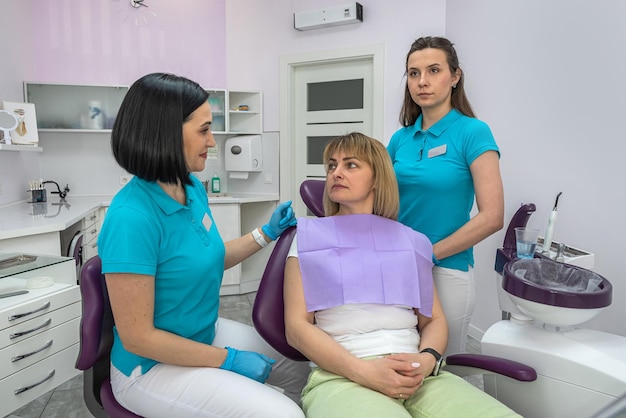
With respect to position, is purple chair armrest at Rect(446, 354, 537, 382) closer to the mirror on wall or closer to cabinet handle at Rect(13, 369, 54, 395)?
cabinet handle at Rect(13, 369, 54, 395)

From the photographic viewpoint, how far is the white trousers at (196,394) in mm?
1120

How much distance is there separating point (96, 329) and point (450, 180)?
113cm

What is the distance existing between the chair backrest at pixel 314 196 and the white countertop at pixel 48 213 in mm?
1594

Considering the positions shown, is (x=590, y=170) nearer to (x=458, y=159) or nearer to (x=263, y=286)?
(x=458, y=159)

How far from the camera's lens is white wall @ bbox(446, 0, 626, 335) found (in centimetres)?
194

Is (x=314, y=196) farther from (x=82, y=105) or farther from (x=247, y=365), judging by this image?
(x=82, y=105)

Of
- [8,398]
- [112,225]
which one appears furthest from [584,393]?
[8,398]

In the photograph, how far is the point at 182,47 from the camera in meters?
4.44

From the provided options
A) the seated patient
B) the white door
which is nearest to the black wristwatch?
the seated patient

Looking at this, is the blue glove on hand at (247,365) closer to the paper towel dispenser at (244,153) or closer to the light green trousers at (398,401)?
the light green trousers at (398,401)

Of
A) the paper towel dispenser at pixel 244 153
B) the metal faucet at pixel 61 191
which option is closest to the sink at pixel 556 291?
the paper towel dispenser at pixel 244 153

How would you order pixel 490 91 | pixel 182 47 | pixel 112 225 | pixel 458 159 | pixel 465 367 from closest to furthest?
pixel 112 225 → pixel 465 367 → pixel 458 159 → pixel 490 91 → pixel 182 47

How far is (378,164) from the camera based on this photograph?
4.87ft

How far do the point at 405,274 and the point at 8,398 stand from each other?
4.53 feet
